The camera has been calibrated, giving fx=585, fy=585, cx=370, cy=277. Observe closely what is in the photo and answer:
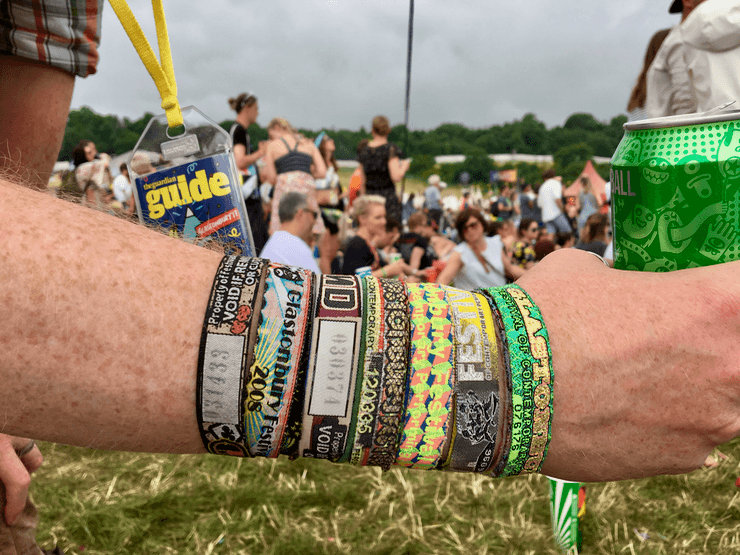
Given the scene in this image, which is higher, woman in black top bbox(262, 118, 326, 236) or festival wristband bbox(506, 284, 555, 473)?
woman in black top bbox(262, 118, 326, 236)

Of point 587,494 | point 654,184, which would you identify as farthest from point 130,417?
point 587,494

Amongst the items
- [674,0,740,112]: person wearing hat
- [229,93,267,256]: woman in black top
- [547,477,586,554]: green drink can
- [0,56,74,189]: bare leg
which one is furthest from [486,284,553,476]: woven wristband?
[229,93,267,256]: woman in black top

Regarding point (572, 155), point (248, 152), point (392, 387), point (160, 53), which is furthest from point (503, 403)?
point (572, 155)

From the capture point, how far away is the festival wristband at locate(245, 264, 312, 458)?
20.8 inches

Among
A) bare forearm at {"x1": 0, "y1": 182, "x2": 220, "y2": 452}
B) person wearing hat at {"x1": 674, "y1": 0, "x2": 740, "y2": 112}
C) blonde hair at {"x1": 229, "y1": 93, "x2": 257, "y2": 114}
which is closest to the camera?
bare forearm at {"x1": 0, "y1": 182, "x2": 220, "y2": 452}

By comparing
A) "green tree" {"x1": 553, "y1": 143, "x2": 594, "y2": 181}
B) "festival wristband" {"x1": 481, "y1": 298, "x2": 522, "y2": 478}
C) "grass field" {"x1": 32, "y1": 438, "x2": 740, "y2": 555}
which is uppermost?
"green tree" {"x1": 553, "y1": 143, "x2": 594, "y2": 181}

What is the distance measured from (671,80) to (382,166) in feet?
12.0

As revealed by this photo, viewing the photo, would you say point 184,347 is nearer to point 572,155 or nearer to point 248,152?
point 248,152

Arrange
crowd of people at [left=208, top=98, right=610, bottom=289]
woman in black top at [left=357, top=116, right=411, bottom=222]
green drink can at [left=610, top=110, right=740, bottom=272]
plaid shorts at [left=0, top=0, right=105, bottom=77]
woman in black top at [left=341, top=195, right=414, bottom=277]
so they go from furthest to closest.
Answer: woman in black top at [left=357, top=116, right=411, bottom=222] → woman in black top at [left=341, top=195, right=414, bottom=277] → crowd of people at [left=208, top=98, right=610, bottom=289] → plaid shorts at [left=0, top=0, right=105, bottom=77] → green drink can at [left=610, top=110, right=740, bottom=272]

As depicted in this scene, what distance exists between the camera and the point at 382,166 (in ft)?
19.3

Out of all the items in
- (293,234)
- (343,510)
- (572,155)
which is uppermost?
(572,155)

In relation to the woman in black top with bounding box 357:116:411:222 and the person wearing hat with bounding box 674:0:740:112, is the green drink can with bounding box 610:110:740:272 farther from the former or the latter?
the woman in black top with bounding box 357:116:411:222

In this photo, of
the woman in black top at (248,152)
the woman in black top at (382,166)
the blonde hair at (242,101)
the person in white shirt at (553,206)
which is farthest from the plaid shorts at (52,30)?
the person in white shirt at (553,206)

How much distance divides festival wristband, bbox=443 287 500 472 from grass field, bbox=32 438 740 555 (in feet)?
3.86
